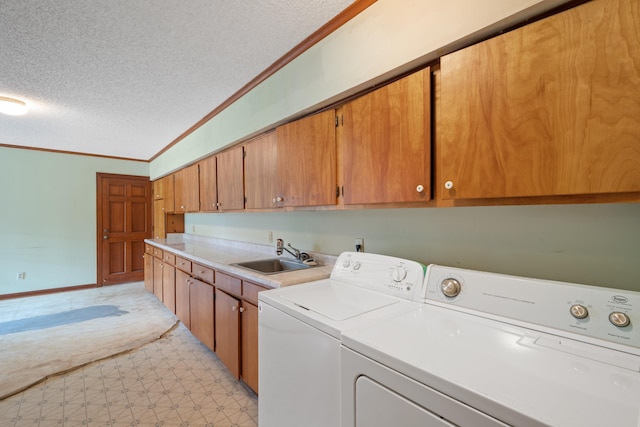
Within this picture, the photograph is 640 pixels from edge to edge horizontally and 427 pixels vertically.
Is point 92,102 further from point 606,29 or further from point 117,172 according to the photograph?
point 606,29

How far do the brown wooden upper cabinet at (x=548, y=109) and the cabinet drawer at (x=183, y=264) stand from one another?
8.58 feet

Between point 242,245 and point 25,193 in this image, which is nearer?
point 242,245

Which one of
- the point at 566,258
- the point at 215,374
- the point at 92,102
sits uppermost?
the point at 92,102

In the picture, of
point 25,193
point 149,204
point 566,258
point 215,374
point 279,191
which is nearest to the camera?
point 566,258

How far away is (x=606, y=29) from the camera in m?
0.80

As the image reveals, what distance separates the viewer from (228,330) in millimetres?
2133

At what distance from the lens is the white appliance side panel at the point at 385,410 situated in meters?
0.73

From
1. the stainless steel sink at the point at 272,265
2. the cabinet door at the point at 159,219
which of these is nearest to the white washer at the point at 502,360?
the stainless steel sink at the point at 272,265

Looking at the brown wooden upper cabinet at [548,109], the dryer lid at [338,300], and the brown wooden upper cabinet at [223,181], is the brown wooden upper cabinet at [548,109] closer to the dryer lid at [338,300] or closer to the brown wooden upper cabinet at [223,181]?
the dryer lid at [338,300]

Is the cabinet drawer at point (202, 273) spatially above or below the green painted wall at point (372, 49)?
below

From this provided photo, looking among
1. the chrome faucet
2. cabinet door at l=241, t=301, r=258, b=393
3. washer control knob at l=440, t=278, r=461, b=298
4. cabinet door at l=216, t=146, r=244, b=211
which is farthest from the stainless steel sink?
washer control knob at l=440, t=278, r=461, b=298

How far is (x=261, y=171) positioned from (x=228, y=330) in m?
1.27

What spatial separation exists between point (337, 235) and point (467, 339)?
127 centimetres

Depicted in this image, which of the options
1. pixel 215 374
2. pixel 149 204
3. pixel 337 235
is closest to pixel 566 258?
pixel 337 235
